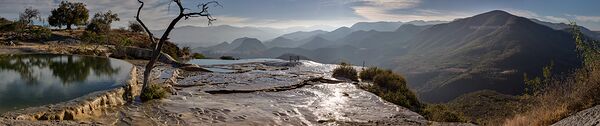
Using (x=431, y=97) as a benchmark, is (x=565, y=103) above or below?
above

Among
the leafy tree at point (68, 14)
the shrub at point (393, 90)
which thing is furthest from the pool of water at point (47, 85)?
the leafy tree at point (68, 14)

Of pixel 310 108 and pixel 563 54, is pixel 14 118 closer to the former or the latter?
pixel 310 108

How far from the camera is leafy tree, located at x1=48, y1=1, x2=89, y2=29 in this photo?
54.4m

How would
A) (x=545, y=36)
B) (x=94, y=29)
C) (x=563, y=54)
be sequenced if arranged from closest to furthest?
(x=94, y=29), (x=563, y=54), (x=545, y=36)

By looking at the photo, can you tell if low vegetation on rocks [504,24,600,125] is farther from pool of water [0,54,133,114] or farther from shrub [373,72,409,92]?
pool of water [0,54,133,114]

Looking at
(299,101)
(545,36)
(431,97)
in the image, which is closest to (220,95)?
(299,101)

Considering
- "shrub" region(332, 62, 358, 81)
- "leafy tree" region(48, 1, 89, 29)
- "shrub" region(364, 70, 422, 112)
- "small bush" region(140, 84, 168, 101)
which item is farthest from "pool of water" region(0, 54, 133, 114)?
"leafy tree" region(48, 1, 89, 29)

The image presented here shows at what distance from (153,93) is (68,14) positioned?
49.7 meters

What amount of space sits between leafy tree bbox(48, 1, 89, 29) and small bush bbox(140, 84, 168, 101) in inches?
1915

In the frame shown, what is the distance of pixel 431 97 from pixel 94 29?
94.9m

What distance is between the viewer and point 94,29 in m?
51.7

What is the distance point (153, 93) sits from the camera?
12539 millimetres

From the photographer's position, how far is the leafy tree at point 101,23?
51.2m

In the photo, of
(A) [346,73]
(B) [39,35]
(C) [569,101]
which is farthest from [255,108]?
(B) [39,35]
